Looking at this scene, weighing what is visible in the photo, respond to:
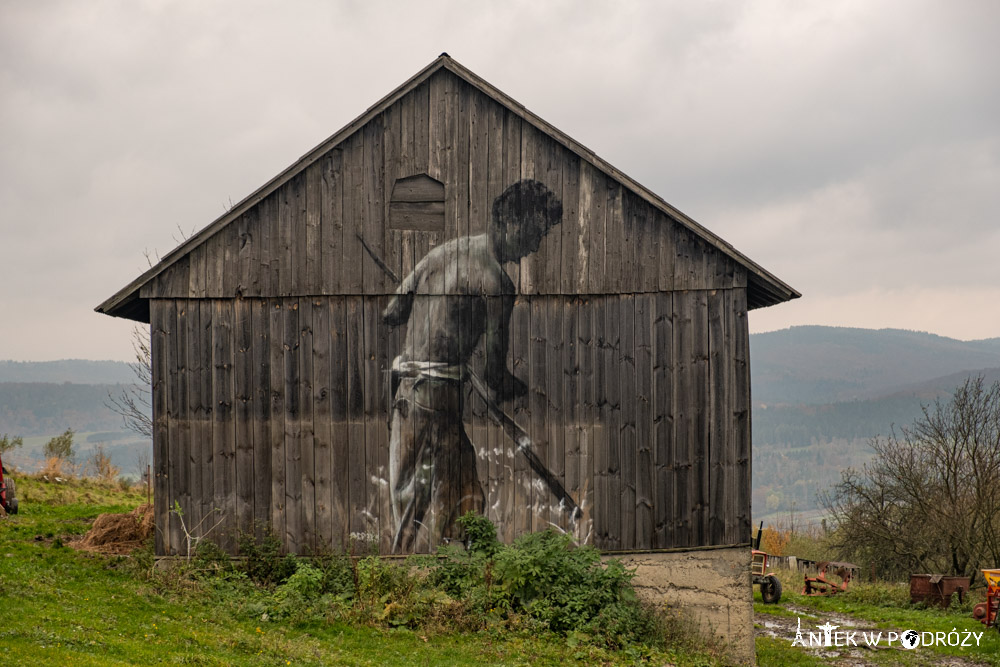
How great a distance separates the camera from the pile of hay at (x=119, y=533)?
1520cm

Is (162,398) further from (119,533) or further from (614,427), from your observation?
(614,427)

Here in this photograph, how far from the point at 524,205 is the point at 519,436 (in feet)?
11.8

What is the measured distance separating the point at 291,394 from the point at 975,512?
19563mm

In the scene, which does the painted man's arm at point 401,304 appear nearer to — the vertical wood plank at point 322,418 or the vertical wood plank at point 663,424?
the vertical wood plank at point 322,418

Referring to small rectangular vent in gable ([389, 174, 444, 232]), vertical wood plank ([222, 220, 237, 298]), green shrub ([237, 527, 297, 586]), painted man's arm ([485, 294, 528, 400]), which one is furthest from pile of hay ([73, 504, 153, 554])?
small rectangular vent in gable ([389, 174, 444, 232])

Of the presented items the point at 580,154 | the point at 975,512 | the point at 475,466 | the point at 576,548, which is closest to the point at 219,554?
the point at 475,466

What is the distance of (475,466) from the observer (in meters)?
12.6

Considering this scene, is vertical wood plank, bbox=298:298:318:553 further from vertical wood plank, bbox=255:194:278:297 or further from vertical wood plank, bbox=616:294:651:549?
vertical wood plank, bbox=616:294:651:549

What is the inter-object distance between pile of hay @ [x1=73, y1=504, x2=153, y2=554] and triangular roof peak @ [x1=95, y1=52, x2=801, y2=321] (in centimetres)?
493

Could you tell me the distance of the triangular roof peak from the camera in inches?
491

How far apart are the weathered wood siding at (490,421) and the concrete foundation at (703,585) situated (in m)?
0.23

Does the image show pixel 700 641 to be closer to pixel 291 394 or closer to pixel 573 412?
pixel 573 412

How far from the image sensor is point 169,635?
966cm

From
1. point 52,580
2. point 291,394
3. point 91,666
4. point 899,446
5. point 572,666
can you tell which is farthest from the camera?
point 899,446
